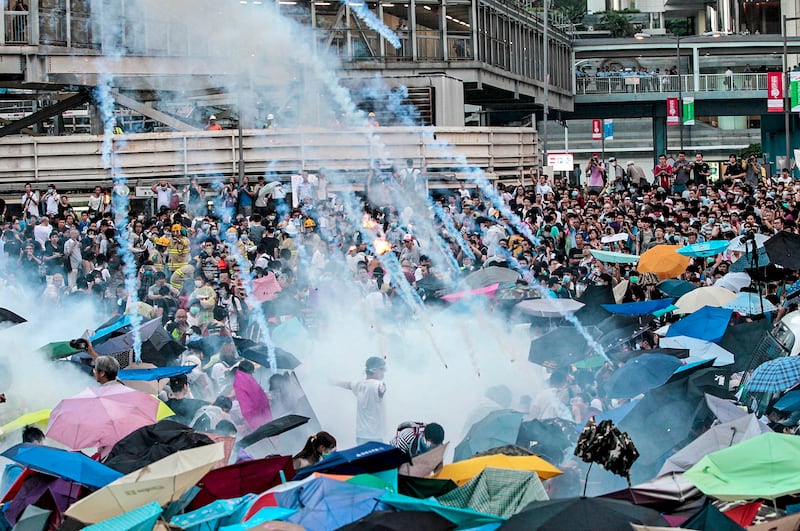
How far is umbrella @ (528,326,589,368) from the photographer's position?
12.2m

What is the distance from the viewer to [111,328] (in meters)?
13.9

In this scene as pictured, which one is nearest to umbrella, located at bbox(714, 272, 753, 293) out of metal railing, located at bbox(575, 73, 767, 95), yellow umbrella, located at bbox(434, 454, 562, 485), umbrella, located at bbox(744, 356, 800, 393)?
umbrella, located at bbox(744, 356, 800, 393)

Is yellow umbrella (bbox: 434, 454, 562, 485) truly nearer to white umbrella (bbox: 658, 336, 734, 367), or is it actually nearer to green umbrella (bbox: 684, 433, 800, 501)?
green umbrella (bbox: 684, 433, 800, 501)

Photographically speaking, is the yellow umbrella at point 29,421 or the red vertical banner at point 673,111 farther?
the red vertical banner at point 673,111

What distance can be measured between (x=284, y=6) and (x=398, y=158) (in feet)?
21.3

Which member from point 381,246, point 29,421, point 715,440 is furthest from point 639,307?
point 29,421

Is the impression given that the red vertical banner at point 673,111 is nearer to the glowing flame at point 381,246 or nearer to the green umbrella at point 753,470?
the glowing flame at point 381,246

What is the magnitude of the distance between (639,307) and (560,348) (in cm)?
182

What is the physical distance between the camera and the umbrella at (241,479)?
27.6 ft

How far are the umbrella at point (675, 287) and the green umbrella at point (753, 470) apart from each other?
7.33 meters

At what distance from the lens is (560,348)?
12.2m

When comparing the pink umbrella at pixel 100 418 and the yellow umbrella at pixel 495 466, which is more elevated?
the pink umbrella at pixel 100 418

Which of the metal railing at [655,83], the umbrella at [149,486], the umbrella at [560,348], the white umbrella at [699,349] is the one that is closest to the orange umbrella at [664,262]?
the white umbrella at [699,349]

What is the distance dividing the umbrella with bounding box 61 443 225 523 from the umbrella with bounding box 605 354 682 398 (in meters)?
3.74
